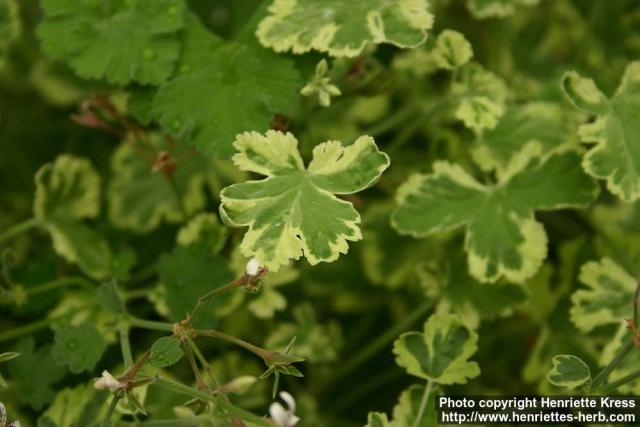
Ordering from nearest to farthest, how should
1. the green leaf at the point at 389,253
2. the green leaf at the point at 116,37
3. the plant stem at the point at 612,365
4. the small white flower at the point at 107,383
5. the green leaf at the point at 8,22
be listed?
the small white flower at the point at 107,383, the plant stem at the point at 612,365, the green leaf at the point at 116,37, the green leaf at the point at 8,22, the green leaf at the point at 389,253

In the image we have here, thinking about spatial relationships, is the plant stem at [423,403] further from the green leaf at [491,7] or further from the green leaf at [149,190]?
the green leaf at [491,7]

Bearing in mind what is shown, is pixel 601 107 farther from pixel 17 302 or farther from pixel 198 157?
pixel 17 302

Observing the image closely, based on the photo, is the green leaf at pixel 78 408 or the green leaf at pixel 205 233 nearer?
the green leaf at pixel 78 408

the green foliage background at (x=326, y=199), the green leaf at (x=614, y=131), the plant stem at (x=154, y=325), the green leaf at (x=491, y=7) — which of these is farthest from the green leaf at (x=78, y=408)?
the green leaf at (x=491, y=7)

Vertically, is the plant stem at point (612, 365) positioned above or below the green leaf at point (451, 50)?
below

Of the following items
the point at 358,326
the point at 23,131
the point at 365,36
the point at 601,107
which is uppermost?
the point at 365,36

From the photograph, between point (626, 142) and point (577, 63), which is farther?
point (577, 63)

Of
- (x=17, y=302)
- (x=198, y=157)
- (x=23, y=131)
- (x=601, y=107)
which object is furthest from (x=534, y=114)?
(x=23, y=131)

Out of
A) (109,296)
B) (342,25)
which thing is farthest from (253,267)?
(342,25)
